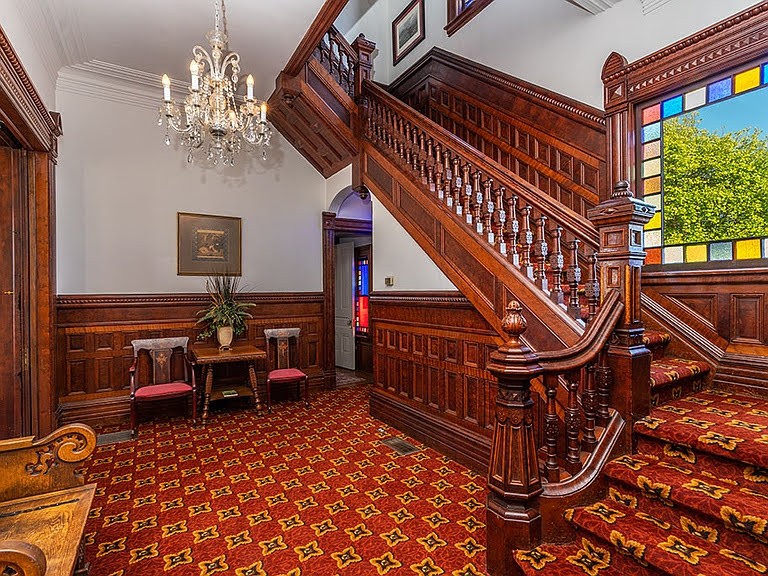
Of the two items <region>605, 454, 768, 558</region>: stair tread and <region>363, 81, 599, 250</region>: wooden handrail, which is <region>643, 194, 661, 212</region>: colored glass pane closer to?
<region>363, 81, 599, 250</region>: wooden handrail

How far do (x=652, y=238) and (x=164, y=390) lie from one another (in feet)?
15.3

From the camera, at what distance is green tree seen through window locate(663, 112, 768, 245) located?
279 centimetres

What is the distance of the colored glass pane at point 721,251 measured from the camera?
2.90 m

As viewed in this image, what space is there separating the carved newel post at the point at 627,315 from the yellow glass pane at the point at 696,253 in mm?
1134

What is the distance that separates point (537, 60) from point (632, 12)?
91 cm

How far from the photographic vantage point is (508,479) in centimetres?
198

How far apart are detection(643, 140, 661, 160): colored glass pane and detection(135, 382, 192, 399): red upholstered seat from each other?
15.5 ft

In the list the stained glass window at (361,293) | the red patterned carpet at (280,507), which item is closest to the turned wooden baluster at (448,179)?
the red patterned carpet at (280,507)

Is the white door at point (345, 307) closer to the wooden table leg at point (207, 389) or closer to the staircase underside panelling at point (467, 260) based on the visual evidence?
the wooden table leg at point (207, 389)

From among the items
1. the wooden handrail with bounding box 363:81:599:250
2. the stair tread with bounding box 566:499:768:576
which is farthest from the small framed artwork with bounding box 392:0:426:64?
the stair tread with bounding box 566:499:768:576

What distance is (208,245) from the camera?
5031mm

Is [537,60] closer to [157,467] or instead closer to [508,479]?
[508,479]

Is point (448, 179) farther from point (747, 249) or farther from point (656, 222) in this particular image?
point (747, 249)

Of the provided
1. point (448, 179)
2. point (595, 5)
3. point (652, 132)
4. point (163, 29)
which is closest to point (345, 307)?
point (448, 179)
